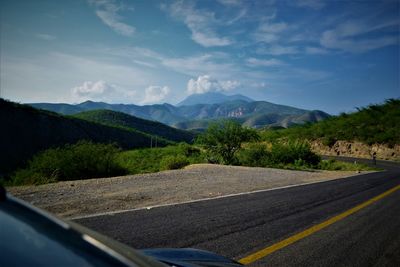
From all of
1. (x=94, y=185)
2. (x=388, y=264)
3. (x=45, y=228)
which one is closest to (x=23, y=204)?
(x=45, y=228)

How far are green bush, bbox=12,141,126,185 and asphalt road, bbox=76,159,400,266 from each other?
27.8 feet

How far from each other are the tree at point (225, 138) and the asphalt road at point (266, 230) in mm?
16686

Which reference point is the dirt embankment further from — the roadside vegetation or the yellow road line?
the yellow road line

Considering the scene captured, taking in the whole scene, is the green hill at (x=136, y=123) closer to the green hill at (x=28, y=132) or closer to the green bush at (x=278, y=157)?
the green hill at (x=28, y=132)

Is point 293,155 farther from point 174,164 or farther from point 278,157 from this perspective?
point 174,164

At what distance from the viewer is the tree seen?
25922mm

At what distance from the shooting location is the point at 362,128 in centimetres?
5191

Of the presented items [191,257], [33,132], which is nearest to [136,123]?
[33,132]

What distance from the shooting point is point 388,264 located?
4625 millimetres

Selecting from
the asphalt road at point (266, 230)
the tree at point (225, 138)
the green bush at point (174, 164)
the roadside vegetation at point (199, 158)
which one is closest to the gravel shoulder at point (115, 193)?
the asphalt road at point (266, 230)

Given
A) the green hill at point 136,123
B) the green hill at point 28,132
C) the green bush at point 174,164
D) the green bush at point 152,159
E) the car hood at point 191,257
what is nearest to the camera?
the car hood at point 191,257

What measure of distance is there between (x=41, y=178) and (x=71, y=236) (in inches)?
535

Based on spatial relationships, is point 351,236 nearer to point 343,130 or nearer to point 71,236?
point 71,236

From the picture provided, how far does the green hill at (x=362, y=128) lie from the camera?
4759cm
